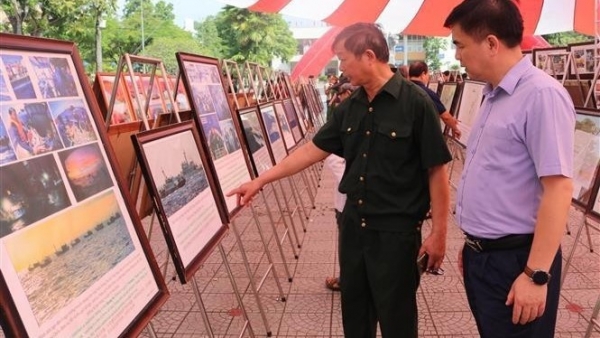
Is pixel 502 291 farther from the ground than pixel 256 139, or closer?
closer

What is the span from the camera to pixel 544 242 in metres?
1.55

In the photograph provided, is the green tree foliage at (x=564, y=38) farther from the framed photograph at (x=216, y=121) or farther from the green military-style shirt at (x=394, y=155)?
the green military-style shirt at (x=394, y=155)

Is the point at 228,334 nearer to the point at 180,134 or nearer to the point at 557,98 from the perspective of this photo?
the point at 180,134

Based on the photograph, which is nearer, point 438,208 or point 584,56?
point 438,208

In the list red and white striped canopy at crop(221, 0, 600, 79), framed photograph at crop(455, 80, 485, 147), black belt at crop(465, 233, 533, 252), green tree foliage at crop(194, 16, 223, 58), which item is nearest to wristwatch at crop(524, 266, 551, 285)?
black belt at crop(465, 233, 533, 252)

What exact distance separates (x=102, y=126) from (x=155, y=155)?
0.36 m

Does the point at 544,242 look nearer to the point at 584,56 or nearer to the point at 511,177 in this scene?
the point at 511,177

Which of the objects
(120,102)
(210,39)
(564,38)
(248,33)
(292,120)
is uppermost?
(210,39)

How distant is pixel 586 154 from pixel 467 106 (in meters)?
2.89

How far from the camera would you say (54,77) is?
1.52m

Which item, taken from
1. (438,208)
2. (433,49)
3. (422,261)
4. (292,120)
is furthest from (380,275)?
(433,49)

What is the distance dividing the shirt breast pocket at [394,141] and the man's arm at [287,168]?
40 centimetres

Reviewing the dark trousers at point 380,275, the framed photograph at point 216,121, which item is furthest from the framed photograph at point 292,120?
the dark trousers at point 380,275

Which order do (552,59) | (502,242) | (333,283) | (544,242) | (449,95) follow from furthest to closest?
(449,95) < (552,59) < (333,283) < (502,242) < (544,242)
